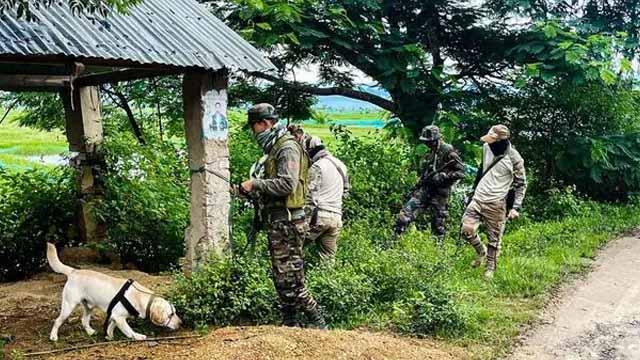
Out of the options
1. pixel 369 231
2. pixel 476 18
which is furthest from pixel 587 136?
pixel 369 231

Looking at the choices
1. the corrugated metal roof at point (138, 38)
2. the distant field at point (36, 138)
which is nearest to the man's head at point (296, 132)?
the corrugated metal roof at point (138, 38)

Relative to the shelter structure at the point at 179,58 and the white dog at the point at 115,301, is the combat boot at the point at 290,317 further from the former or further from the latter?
the shelter structure at the point at 179,58

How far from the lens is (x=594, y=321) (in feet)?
22.0

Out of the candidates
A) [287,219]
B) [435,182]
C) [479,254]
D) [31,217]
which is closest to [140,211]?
[31,217]

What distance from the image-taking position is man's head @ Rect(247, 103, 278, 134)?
5.57 m

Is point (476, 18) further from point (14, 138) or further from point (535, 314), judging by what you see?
point (14, 138)

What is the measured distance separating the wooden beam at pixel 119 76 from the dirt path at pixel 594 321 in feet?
13.8

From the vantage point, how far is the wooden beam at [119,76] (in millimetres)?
7251

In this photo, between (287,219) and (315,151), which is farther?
(315,151)

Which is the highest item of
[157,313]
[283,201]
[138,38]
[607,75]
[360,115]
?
[138,38]

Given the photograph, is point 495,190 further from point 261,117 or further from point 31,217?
point 31,217

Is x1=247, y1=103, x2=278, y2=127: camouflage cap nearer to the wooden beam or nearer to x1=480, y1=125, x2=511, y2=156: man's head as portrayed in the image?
the wooden beam

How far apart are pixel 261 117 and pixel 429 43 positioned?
878cm

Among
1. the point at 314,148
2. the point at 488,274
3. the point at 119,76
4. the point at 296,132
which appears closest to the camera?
the point at 296,132
